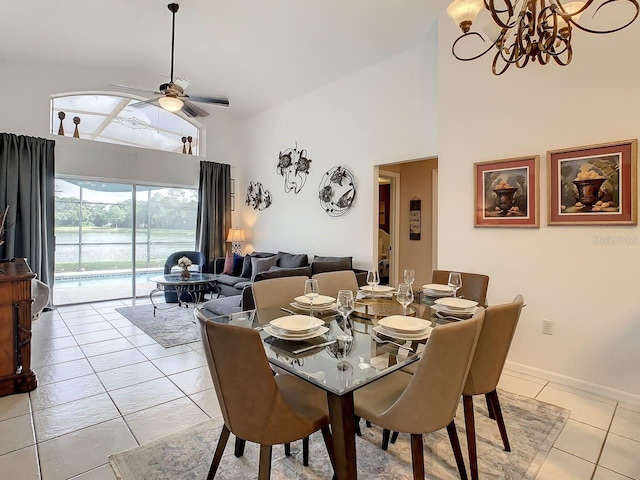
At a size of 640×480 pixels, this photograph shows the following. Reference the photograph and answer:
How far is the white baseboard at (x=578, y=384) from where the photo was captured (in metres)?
2.58

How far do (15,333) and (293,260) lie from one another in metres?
3.28

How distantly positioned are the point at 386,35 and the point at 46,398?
467 cm

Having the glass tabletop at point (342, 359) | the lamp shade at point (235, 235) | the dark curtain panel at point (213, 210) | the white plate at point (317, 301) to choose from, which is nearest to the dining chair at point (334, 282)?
the white plate at point (317, 301)

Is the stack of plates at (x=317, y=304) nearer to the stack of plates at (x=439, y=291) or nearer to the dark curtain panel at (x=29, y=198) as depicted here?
the stack of plates at (x=439, y=291)

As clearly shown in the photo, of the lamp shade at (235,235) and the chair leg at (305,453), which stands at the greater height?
the lamp shade at (235,235)

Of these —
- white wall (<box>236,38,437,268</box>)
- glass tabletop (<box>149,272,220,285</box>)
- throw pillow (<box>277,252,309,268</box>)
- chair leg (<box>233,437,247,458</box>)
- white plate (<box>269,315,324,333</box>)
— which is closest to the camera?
white plate (<box>269,315,324,333</box>)

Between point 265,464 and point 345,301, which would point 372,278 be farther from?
point 265,464

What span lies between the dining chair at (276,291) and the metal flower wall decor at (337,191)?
2521 millimetres

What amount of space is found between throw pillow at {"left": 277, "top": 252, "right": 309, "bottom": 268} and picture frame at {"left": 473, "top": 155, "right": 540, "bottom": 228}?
2595 millimetres

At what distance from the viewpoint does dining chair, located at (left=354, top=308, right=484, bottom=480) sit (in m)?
1.38

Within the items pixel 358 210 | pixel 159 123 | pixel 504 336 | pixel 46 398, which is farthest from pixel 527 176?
pixel 159 123

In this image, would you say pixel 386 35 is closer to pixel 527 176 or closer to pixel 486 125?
pixel 486 125

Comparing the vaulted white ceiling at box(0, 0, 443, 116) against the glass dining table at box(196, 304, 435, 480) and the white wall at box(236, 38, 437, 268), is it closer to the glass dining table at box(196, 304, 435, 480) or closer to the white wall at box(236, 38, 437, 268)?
the white wall at box(236, 38, 437, 268)

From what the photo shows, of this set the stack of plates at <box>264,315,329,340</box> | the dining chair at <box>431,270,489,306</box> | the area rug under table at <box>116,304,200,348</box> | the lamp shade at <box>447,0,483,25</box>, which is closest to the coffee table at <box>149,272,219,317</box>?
the area rug under table at <box>116,304,200,348</box>
